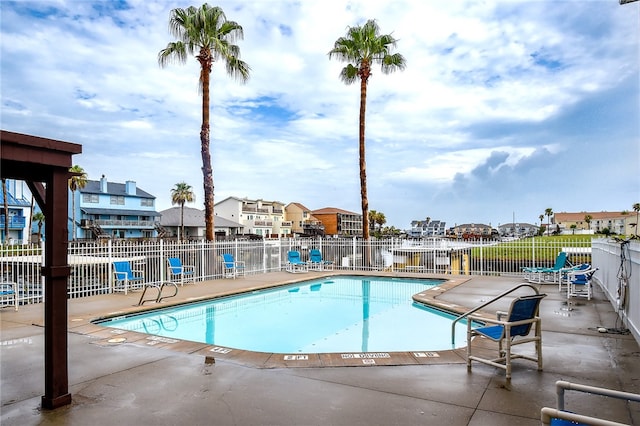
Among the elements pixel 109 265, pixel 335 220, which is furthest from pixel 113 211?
pixel 335 220

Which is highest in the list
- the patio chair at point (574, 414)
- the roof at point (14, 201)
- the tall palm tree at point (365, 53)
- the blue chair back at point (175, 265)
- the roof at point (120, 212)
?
the tall palm tree at point (365, 53)

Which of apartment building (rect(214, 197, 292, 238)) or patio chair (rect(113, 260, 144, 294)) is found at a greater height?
apartment building (rect(214, 197, 292, 238))

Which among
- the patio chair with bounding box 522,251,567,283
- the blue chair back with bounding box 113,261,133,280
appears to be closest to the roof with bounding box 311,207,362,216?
the patio chair with bounding box 522,251,567,283

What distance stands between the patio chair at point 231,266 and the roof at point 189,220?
43.7m

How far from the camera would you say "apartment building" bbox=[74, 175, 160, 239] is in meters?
48.5

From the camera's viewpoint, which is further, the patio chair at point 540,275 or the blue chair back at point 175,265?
the patio chair at point 540,275

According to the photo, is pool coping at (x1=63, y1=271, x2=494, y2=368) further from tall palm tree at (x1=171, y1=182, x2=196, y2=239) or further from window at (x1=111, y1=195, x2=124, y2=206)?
tall palm tree at (x1=171, y1=182, x2=196, y2=239)

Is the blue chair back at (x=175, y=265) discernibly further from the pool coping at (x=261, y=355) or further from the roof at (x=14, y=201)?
the roof at (x=14, y=201)

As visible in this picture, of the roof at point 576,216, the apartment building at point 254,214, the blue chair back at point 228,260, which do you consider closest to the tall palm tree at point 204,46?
the blue chair back at point 228,260

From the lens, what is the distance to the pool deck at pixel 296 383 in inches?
147

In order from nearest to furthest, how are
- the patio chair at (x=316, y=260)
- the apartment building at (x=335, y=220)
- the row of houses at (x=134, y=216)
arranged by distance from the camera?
the patio chair at (x=316, y=260)
the row of houses at (x=134, y=216)
the apartment building at (x=335, y=220)

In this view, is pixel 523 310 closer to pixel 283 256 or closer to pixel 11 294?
pixel 11 294

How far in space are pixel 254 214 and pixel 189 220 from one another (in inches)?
479

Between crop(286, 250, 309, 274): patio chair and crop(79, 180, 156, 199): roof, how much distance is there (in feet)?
132
